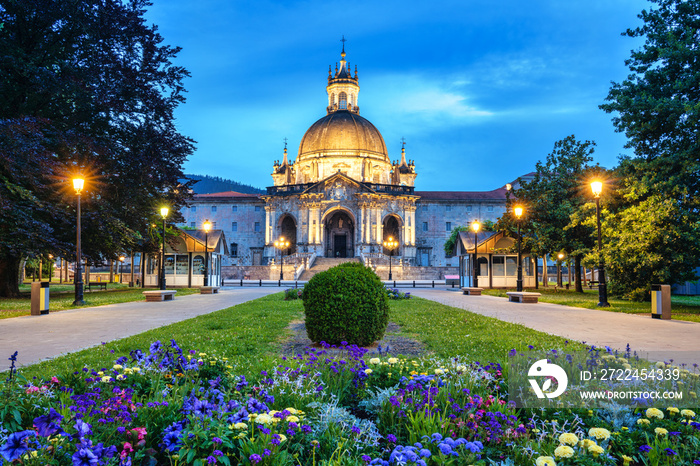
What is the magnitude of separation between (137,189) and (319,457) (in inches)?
886

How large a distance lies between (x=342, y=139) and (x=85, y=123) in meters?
51.9

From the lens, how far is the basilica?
217 ft

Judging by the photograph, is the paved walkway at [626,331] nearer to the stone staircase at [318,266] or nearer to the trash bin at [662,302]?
the trash bin at [662,302]

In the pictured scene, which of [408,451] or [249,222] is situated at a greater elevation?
[249,222]

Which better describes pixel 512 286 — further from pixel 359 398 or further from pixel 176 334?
pixel 359 398

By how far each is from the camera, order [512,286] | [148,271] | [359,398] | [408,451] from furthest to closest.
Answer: [148,271] → [512,286] → [359,398] → [408,451]

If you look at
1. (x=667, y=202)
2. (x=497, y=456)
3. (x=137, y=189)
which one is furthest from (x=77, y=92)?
(x=667, y=202)

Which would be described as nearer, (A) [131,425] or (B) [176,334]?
(A) [131,425]

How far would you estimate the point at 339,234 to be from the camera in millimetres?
70562

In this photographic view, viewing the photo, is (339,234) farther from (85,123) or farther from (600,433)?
(600,433)

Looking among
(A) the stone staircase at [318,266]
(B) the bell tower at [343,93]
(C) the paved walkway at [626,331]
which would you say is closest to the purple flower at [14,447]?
(C) the paved walkway at [626,331]

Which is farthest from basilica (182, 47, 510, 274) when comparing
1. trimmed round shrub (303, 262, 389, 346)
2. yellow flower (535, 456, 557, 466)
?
yellow flower (535, 456, 557, 466)

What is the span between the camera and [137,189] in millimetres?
23094

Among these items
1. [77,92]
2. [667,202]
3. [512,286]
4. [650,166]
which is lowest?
[512,286]
